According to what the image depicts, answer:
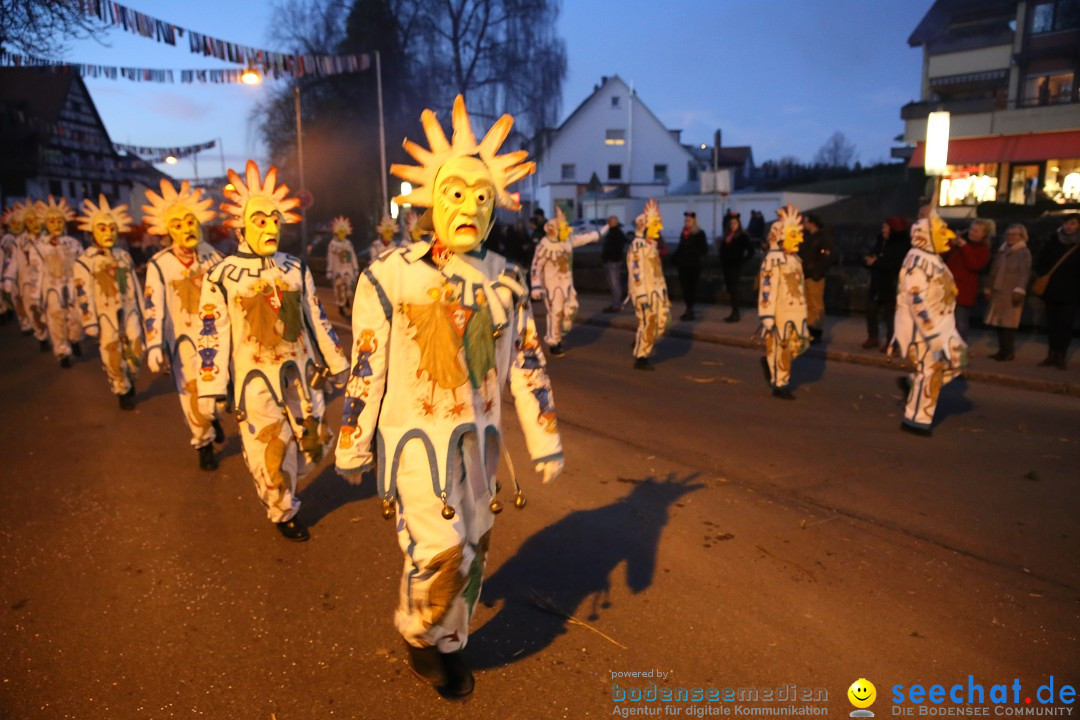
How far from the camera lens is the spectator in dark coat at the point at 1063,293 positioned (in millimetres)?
10641

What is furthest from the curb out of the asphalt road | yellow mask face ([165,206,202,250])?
yellow mask face ([165,206,202,250])

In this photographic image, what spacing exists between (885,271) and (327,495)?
908 cm

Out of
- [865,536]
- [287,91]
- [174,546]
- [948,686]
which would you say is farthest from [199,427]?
[287,91]

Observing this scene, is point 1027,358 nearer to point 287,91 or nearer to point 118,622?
point 118,622

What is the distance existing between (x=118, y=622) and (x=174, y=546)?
1013 mm

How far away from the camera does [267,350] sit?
17.7 feet

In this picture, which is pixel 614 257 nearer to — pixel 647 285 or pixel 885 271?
pixel 885 271

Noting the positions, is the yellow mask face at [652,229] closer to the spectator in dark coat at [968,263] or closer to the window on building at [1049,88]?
the spectator in dark coat at [968,263]

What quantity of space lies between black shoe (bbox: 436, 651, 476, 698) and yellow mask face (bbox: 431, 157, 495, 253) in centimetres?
176

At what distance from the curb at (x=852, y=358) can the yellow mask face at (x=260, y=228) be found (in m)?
7.68

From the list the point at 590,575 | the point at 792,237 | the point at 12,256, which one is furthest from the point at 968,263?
Result: the point at 12,256

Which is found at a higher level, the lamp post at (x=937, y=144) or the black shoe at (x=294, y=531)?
the lamp post at (x=937, y=144)

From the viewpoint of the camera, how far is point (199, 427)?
6.91m

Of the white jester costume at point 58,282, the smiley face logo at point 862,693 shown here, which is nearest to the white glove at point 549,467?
the smiley face logo at point 862,693
